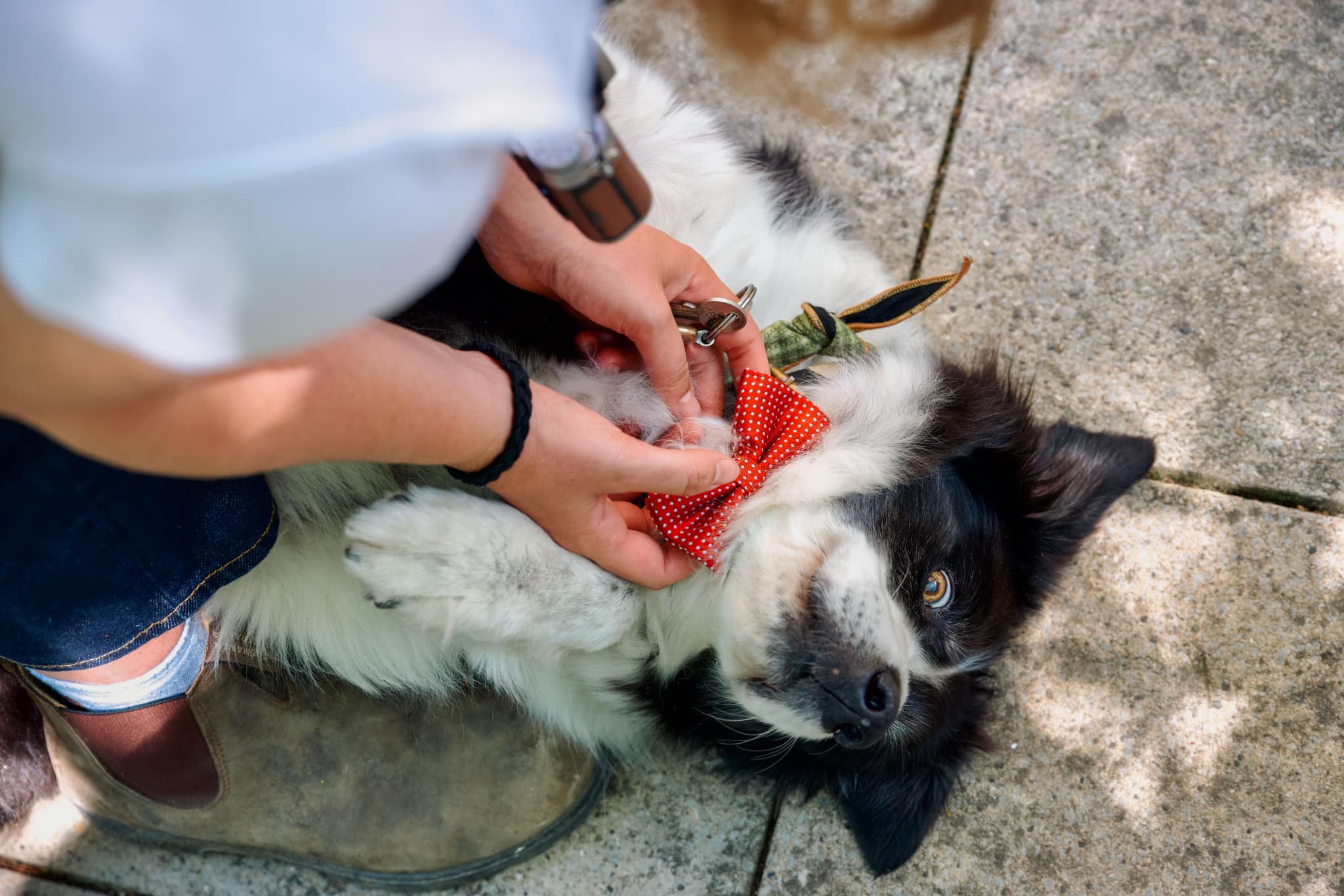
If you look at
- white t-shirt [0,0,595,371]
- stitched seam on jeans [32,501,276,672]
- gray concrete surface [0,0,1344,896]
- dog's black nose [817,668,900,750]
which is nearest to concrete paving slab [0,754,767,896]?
gray concrete surface [0,0,1344,896]

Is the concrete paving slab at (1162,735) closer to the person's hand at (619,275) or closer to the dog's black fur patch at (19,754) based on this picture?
the person's hand at (619,275)

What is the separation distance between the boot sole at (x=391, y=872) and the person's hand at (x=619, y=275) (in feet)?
4.01

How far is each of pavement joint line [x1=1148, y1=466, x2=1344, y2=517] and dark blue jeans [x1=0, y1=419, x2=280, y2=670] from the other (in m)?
2.50

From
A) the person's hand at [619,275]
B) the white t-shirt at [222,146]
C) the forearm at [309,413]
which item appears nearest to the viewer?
the white t-shirt at [222,146]

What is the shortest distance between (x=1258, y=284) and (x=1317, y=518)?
0.74 m

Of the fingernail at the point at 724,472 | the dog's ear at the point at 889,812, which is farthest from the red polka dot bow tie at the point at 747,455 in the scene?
the dog's ear at the point at 889,812

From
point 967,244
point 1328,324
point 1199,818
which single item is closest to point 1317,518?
point 1328,324

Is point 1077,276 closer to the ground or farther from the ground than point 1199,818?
farther from the ground

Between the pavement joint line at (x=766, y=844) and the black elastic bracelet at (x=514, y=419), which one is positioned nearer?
the black elastic bracelet at (x=514, y=419)

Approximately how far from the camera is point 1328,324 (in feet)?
9.21

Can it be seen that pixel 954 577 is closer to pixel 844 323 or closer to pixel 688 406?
pixel 844 323

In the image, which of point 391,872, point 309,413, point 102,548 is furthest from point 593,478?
point 391,872

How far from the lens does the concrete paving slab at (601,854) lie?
243 centimetres

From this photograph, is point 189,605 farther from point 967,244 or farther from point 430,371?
point 967,244
